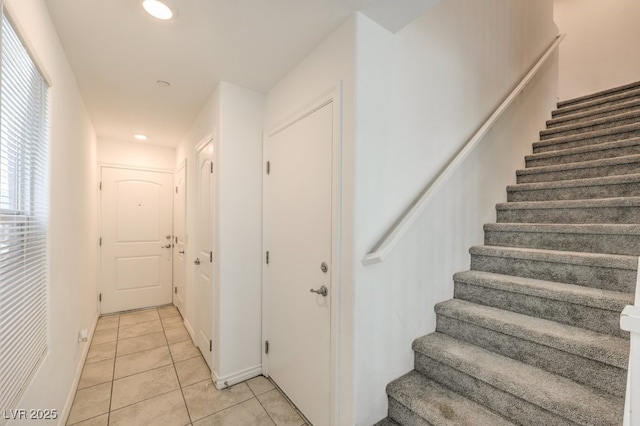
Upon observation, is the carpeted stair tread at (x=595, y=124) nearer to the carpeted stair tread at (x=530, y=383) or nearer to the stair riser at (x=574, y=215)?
the stair riser at (x=574, y=215)

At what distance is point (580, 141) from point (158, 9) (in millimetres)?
3498

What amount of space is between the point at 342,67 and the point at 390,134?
1.51 ft

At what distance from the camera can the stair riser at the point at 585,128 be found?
8.31ft

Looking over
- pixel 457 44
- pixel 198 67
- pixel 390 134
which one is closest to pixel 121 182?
pixel 198 67

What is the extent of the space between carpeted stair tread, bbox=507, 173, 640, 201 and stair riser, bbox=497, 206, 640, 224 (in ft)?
0.76

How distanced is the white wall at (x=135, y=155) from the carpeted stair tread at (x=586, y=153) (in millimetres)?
4633

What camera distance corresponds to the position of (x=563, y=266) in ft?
5.57

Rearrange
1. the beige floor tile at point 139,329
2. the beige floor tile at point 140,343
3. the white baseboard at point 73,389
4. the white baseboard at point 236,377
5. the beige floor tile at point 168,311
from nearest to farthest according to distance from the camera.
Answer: the white baseboard at point 73,389 < the white baseboard at point 236,377 < the beige floor tile at point 140,343 < the beige floor tile at point 139,329 < the beige floor tile at point 168,311

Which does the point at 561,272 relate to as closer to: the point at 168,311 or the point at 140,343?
the point at 140,343

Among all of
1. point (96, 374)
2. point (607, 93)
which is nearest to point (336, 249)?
point (96, 374)

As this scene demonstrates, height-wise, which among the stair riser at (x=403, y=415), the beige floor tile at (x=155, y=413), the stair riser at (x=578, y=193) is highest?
the stair riser at (x=578, y=193)

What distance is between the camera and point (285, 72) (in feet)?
6.77

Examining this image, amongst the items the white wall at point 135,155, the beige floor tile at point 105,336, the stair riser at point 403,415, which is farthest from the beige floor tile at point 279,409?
the white wall at point 135,155

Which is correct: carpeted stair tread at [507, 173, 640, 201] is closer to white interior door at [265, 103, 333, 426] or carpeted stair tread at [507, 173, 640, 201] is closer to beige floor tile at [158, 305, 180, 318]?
white interior door at [265, 103, 333, 426]
